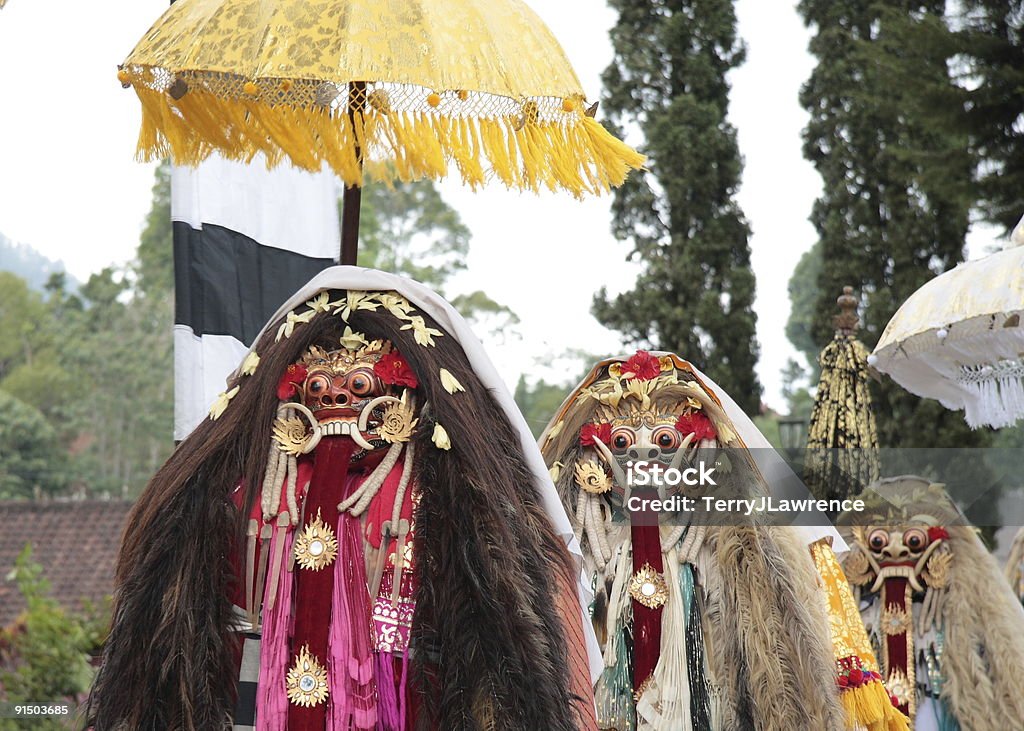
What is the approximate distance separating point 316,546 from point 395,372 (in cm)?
51

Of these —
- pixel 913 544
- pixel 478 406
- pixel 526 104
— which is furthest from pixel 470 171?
pixel 913 544

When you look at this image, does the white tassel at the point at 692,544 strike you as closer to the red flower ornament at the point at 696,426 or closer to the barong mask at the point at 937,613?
the red flower ornament at the point at 696,426

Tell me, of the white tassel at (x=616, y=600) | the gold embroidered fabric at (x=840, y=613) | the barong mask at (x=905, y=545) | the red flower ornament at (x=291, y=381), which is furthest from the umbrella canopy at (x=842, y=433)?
the red flower ornament at (x=291, y=381)

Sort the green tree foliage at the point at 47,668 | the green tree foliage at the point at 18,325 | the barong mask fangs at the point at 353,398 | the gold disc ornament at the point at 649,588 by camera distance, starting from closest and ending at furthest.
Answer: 1. the barong mask fangs at the point at 353,398
2. the gold disc ornament at the point at 649,588
3. the green tree foliage at the point at 47,668
4. the green tree foliage at the point at 18,325

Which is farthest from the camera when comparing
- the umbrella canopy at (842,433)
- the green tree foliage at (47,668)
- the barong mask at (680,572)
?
the green tree foliage at (47,668)

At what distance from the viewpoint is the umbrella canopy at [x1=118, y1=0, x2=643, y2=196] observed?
3.60 m

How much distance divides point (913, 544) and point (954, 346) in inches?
44.8

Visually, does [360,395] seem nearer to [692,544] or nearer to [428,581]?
[428,581]

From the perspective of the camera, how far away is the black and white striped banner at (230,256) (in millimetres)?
4945

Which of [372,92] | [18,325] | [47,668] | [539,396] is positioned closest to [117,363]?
[18,325]

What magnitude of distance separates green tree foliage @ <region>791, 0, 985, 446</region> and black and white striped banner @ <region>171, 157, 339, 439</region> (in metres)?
9.63

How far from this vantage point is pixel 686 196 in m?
15.6

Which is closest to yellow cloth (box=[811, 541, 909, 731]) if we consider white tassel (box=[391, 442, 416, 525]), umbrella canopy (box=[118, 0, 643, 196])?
umbrella canopy (box=[118, 0, 643, 196])

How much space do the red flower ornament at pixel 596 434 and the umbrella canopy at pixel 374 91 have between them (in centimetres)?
141
